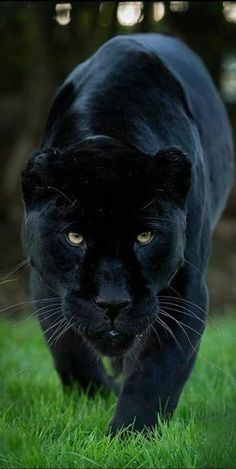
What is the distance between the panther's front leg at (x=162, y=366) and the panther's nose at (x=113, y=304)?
0.40 meters

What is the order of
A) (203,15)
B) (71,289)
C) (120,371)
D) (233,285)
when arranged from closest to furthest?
1. (71,289)
2. (120,371)
3. (203,15)
4. (233,285)

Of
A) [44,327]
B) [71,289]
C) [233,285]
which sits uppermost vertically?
[71,289]

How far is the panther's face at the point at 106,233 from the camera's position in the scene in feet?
9.83

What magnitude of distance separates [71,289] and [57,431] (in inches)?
23.8

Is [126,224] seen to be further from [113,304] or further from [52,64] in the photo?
[52,64]

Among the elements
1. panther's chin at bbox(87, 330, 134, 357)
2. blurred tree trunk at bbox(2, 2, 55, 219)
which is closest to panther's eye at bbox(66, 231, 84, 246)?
panther's chin at bbox(87, 330, 134, 357)

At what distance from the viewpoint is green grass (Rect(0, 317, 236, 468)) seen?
8.56 ft

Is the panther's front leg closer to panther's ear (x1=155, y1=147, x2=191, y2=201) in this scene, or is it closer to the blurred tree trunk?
panther's ear (x1=155, y1=147, x2=191, y2=201)

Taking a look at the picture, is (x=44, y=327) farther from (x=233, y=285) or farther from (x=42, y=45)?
(x=233, y=285)

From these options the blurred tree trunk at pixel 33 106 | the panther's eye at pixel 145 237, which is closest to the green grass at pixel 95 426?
the panther's eye at pixel 145 237

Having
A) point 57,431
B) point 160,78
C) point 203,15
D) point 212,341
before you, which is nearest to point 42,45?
point 203,15

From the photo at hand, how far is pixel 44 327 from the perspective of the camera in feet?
12.3

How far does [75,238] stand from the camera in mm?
3053

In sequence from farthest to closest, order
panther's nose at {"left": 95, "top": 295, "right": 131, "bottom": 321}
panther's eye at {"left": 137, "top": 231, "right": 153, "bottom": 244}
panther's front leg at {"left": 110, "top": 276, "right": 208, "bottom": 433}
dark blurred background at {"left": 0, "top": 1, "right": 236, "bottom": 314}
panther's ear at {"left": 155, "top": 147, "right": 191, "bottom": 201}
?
dark blurred background at {"left": 0, "top": 1, "right": 236, "bottom": 314}, panther's front leg at {"left": 110, "top": 276, "right": 208, "bottom": 433}, panther's ear at {"left": 155, "top": 147, "right": 191, "bottom": 201}, panther's eye at {"left": 137, "top": 231, "right": 153, "bottom": 244}, panther's nose at {"left": 95, "top": 295, "right": 131, "bottom": 321}
